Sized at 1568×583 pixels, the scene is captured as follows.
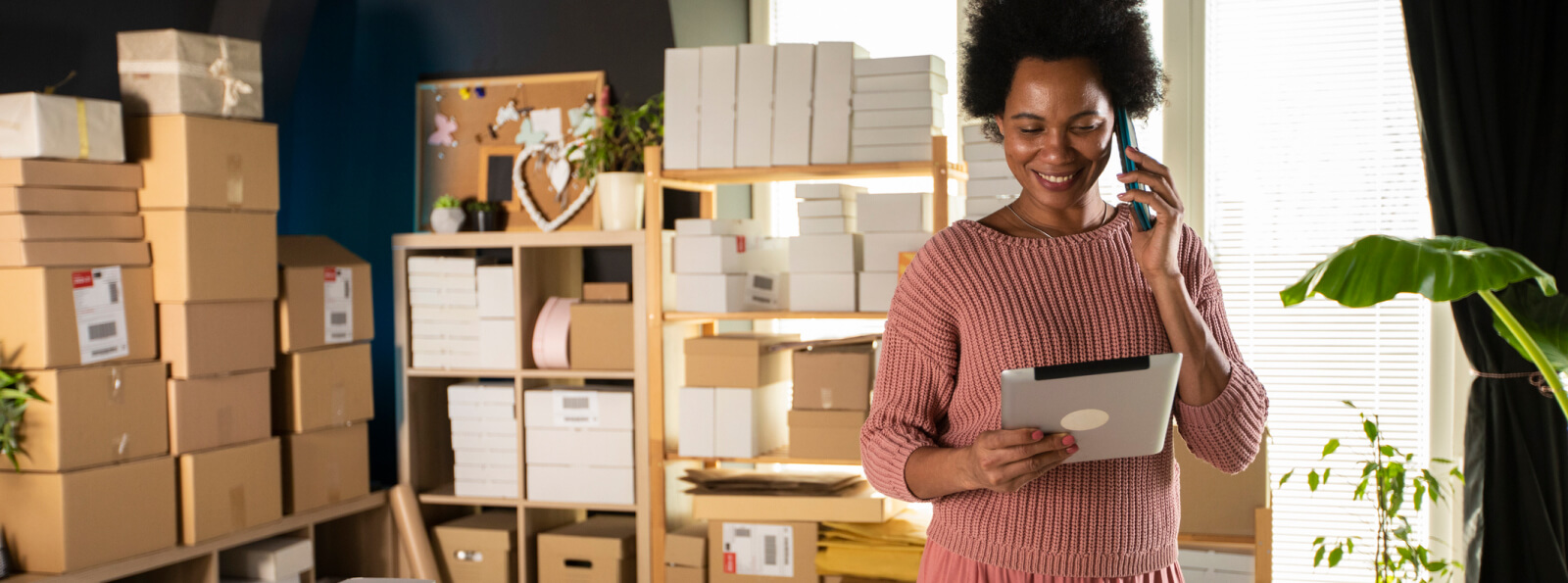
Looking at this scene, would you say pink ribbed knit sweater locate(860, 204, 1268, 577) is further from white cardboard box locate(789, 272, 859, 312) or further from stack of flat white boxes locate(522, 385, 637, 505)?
stack of flat white boxes locate(522, 385, 637, 505)

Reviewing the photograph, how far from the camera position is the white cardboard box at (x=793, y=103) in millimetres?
3066

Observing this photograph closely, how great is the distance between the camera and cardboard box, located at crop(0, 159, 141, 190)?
8.10 feet

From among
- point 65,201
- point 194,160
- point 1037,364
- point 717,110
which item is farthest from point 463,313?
point 1037,364

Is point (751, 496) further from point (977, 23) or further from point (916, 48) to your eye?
point (977, 23)

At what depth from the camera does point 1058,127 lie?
4.39 ft

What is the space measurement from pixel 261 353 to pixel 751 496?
133 centimetres

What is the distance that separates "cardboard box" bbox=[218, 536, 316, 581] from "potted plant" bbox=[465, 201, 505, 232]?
3.33ft

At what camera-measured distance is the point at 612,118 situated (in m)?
3.46

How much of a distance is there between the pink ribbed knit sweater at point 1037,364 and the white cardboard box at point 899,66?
5.31 ft

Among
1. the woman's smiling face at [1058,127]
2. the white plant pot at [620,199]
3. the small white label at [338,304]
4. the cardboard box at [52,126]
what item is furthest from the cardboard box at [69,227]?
the woman's smiling face at [1058,127]

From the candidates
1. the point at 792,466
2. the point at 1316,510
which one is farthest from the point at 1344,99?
the point at 792,466

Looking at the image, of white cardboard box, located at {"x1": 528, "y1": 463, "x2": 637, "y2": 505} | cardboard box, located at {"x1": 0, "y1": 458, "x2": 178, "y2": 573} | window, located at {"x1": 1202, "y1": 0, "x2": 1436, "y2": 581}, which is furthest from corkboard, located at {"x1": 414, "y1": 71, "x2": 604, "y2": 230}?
window, located at {"x1": 1202, "y1": 0, "x2": 1436, "y2": 581}

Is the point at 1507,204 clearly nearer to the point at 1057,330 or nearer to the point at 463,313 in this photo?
the point at 1057,330

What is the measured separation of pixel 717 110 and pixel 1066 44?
1855mm
